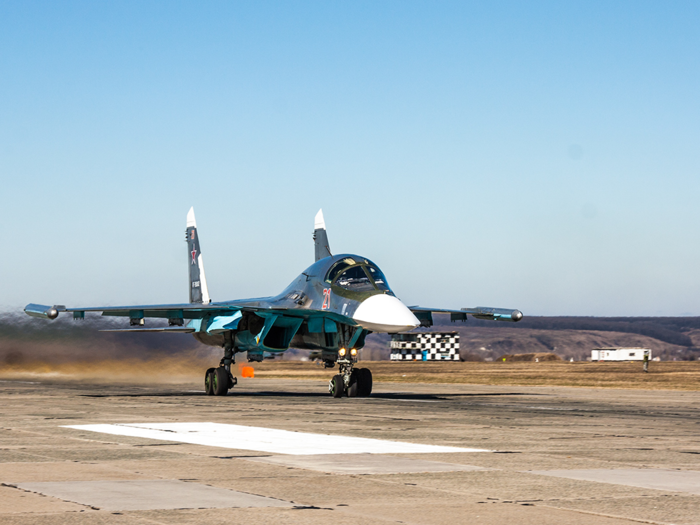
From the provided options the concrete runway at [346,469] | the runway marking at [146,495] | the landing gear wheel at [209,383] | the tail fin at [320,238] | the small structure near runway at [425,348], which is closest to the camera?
the concrete runway at [346,469]

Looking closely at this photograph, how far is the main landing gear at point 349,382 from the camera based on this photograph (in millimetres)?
25531

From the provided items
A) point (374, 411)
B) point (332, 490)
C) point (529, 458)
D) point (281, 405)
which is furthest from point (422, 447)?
point (281, 405)

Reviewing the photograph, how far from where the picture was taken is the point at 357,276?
81.4 feet

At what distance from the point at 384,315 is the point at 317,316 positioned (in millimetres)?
3424

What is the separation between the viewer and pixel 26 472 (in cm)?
958

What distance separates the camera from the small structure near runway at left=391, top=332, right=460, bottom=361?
103812 mm

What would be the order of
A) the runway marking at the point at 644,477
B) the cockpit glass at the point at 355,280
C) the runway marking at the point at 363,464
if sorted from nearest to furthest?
the runway marking at the point at 644,477 < the runway marking at the point at 363,464 < the cockpit glass at the point at 355,280

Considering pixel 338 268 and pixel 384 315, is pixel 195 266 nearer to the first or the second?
pixel 338 268

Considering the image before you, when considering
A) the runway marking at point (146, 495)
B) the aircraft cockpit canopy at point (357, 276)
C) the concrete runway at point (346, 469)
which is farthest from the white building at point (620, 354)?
the runway marking at point (146, 495)

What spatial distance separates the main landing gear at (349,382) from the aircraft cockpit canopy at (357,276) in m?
2.31

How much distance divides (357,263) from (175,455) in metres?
14.2

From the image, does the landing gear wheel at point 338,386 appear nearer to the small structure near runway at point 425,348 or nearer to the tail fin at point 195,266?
the tail fin at point 195,266

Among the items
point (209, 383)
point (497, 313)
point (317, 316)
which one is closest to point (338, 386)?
point (317, 316)

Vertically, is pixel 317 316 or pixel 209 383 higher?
pixel 317 316
